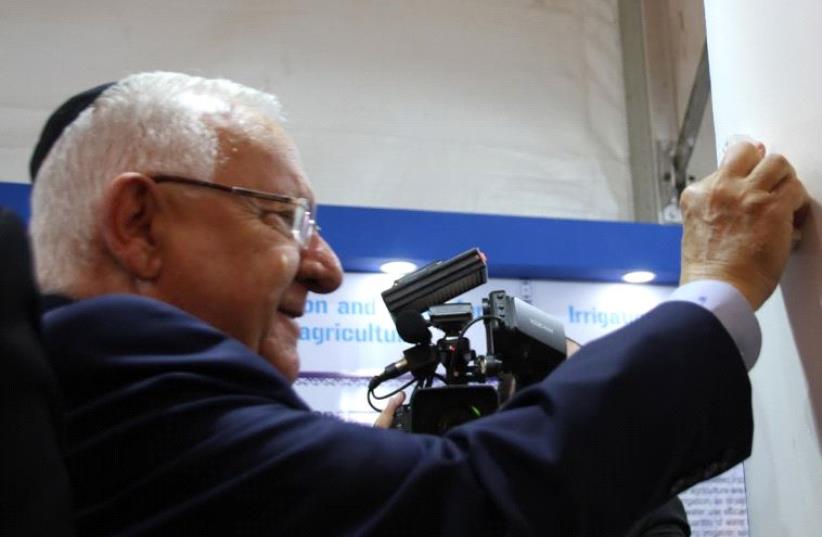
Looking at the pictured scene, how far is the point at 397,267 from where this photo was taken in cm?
257

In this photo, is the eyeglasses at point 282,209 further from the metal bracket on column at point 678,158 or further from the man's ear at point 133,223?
the metal bracket on column at point 678,158

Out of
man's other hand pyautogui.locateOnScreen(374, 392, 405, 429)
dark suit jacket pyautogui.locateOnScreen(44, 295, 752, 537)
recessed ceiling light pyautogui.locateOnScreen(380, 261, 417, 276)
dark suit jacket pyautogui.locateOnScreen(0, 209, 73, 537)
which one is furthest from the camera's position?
recessed ceiling light pyautogui.locateOnScreen(380, 261, 417, 276)

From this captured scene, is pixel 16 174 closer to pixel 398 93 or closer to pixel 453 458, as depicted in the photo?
pixel 398 93

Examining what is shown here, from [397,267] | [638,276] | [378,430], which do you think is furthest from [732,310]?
[638,276]

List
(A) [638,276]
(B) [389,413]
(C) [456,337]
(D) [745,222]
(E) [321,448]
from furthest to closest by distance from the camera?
(A) [638,276] → (B) [389,413] → (C) [456,337] → (D) [745,222] → (E) [321,448]

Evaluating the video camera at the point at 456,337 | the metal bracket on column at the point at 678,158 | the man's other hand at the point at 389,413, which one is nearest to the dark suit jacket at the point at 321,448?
the video camera at the point at 456,337

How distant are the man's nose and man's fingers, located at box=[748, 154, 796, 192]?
1.42 feet

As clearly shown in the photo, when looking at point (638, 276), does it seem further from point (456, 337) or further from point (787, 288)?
point (787, 288)

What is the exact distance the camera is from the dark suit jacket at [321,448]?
689 mm

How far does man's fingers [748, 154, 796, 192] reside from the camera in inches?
33.9

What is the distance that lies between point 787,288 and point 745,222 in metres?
0.10

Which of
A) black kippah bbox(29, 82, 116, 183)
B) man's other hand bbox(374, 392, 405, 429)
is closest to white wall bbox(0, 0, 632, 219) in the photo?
man's other hand bbox(374, 392, 405, 429)

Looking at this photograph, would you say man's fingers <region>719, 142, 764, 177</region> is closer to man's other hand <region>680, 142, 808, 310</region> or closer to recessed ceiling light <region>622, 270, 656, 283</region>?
man's other hand <region>680, 142, 808, 310</region>

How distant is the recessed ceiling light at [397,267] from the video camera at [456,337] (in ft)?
4.00
